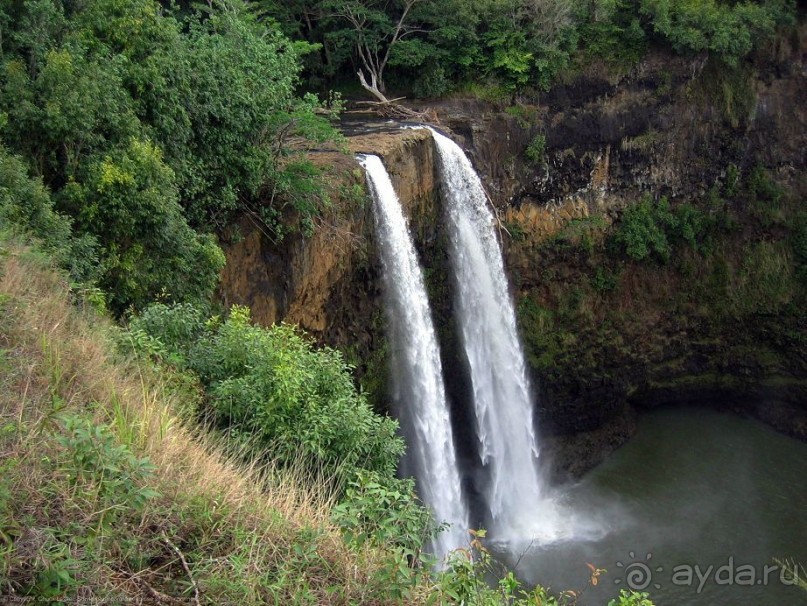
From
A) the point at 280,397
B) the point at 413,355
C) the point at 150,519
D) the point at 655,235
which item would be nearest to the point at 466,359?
the point at 413,355

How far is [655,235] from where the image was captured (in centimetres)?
1844

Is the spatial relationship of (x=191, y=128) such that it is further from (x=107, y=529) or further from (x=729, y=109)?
(x=729, y=109)

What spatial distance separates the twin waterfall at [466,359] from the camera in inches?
496

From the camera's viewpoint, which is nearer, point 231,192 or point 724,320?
point 231,192

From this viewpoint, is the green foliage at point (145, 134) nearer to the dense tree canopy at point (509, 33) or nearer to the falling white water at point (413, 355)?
the falling white water at point (413, 355)

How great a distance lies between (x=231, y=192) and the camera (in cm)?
1003

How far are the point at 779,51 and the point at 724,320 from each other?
285 inches

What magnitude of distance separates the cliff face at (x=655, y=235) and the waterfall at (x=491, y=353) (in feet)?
5.37

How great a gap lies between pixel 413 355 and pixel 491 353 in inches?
119

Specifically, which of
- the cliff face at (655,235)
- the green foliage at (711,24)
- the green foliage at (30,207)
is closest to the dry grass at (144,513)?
the green foliage at (30,207)

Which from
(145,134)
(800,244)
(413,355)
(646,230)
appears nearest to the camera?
(145,134)

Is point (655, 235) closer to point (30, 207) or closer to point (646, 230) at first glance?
point (646, 230)

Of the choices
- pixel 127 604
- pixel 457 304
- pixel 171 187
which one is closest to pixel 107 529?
pixel 127 604

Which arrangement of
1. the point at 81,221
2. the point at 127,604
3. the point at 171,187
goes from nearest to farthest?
the point at 127,604
the point at 81,221
the point at 171,187
